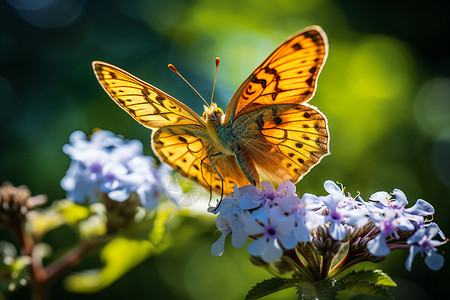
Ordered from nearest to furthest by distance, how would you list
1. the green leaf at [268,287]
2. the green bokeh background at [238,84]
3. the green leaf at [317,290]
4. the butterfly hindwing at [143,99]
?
the green leaf at [317,290], the green leaf at [268,287], the butterfly hindwing at [143,99], the green bokeh background at [238,84]

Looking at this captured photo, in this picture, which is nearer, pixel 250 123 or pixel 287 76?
pixel 287 76

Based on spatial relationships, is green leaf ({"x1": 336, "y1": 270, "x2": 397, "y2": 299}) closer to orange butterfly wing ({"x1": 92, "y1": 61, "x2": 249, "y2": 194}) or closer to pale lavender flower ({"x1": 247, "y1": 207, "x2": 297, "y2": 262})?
pale lavender flower ({"x1": 247, "y1": 207, "x2": 297, "y2": 262})

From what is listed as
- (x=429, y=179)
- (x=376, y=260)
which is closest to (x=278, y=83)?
(x=376, y=260)

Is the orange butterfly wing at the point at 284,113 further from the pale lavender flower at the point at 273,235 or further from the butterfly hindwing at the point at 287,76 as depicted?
the pale lavender flower at the point at 273,235

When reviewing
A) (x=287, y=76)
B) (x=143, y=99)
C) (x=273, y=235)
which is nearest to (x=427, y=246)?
(x=273, y=235)

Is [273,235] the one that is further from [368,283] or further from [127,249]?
[127,249]

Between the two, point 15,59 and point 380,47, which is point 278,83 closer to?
point 380,47

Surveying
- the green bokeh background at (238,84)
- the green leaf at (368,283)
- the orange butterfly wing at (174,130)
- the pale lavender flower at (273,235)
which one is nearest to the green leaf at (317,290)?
the green leaf at (368,283)
